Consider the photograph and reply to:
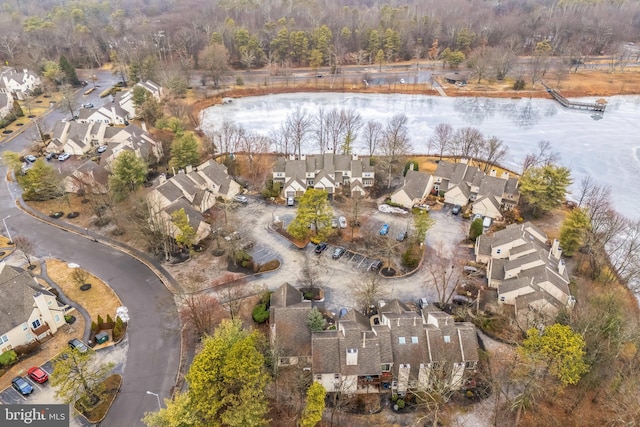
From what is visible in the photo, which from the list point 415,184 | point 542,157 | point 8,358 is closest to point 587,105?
point 542,157

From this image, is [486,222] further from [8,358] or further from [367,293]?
[8,358]

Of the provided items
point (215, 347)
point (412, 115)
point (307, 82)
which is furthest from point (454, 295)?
point (307, 82)

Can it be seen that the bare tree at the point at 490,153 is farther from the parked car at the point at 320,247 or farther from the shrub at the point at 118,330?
the shrub at the point at 118,330

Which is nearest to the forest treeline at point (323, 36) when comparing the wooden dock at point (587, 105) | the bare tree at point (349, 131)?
the wooden dock at point (587, 105)

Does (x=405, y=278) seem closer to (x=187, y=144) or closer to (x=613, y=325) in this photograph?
(x=613, y=325)

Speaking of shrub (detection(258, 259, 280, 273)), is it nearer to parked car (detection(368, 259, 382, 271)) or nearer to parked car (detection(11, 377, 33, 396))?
parked car (detection(368, 259, 382, 271))
